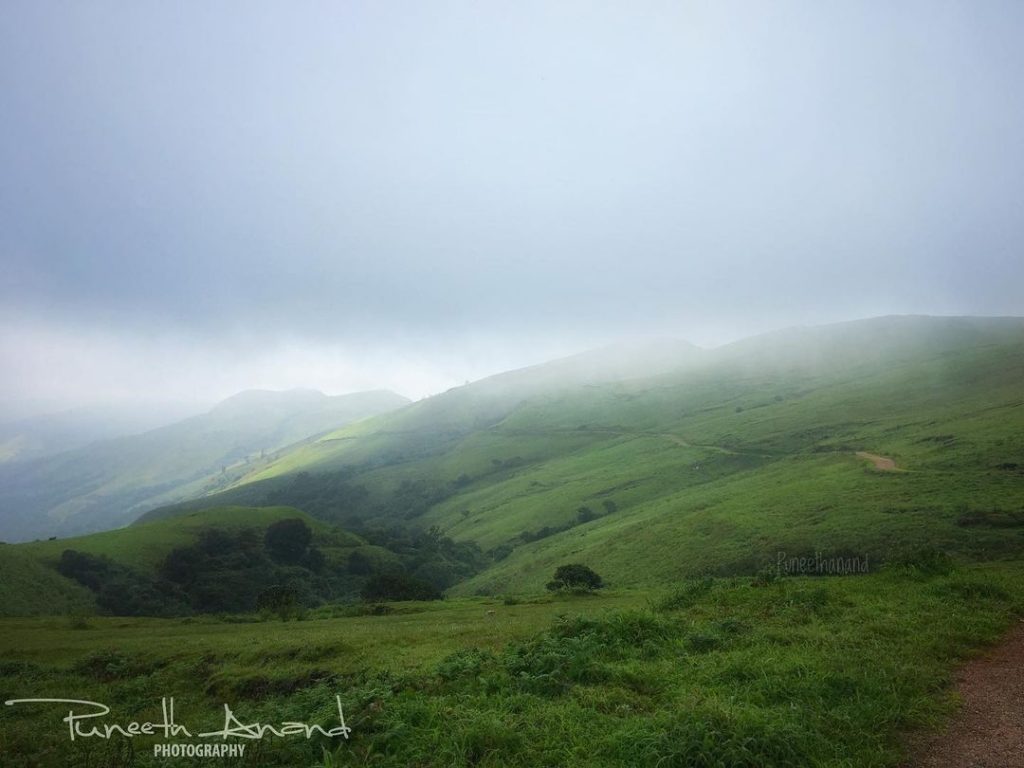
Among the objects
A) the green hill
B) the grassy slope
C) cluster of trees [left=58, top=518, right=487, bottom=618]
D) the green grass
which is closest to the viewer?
the green grass

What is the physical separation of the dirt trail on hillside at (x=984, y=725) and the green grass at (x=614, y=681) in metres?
0.36

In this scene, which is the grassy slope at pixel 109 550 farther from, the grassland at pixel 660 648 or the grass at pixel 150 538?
the grassland at pixel 660 648

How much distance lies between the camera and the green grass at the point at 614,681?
9.56m

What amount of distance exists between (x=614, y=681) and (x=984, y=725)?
24.6 ft

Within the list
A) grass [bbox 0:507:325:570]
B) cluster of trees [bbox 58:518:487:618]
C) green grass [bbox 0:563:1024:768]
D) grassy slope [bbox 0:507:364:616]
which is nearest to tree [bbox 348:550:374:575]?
cluster of trees [bbox 58:518:487:618]

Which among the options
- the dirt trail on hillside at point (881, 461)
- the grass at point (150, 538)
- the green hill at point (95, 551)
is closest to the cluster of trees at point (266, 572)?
the green hill at point (95, 551)

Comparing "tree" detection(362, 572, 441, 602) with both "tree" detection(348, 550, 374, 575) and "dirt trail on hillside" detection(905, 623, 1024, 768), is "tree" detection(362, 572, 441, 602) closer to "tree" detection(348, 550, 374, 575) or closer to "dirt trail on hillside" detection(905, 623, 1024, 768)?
"tree" detection(348, 550, 374, 575)

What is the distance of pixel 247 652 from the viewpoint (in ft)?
75.5

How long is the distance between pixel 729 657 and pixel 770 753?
18.9 feet

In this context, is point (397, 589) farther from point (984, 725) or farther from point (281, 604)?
point (984, 725)

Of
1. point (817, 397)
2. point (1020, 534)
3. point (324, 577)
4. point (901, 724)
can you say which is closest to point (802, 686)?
point (901, 724)

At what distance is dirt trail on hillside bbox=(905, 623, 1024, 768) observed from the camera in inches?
351

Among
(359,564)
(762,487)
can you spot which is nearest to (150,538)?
(359,564)

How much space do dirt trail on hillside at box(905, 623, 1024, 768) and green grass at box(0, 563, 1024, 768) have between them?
0.36 metres
